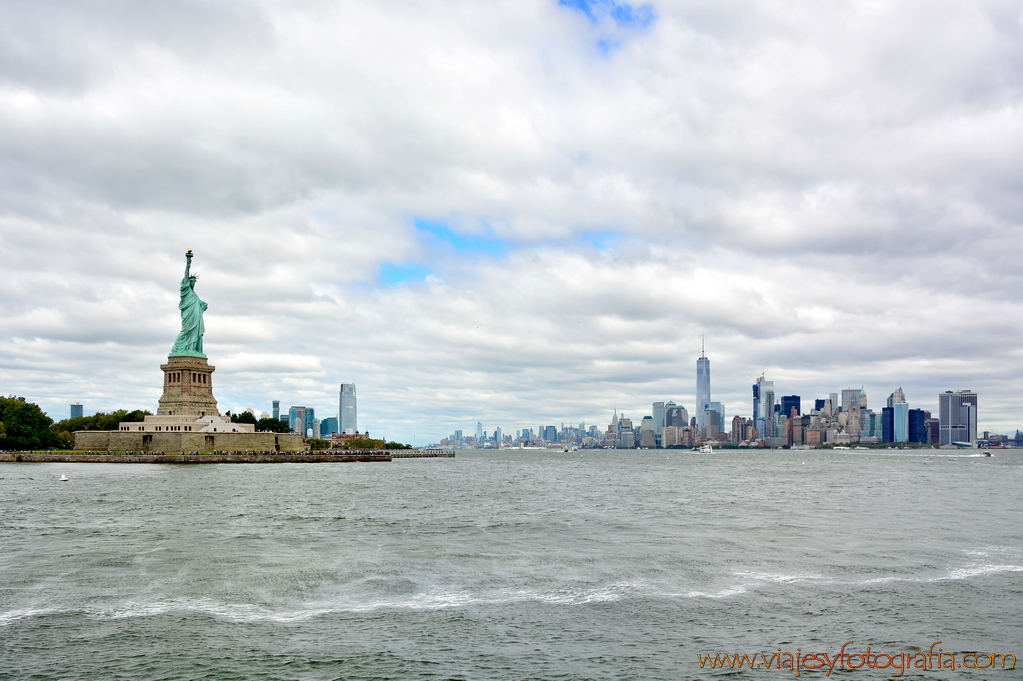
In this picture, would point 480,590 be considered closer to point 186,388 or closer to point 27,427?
point 186,388

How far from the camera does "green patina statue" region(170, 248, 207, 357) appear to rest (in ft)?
468

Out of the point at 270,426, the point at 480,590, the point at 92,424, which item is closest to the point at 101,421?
the point at 92,424

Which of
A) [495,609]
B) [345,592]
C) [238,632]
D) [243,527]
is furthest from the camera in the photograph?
[243,527]

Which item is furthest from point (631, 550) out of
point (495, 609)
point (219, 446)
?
point (219, 446)

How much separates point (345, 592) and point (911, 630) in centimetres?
1847

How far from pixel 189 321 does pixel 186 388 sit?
14.6 m

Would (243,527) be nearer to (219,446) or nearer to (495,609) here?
(495,609)

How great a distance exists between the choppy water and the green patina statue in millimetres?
91676

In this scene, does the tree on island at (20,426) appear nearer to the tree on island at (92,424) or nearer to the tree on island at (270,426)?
the tree on island at (92,424)

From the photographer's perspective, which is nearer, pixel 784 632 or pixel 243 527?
pixel 784 632

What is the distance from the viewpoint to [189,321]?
474ft

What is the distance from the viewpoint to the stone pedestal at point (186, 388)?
136 m

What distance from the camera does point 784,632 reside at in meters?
22.5

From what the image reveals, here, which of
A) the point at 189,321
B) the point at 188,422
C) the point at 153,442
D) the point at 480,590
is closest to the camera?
the point at 480,590
